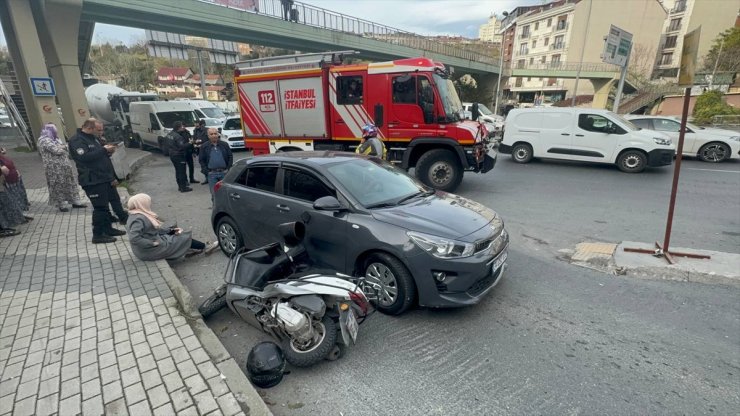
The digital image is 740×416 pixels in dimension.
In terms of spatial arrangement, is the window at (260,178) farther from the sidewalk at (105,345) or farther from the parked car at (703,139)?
the parked car at (703,139)

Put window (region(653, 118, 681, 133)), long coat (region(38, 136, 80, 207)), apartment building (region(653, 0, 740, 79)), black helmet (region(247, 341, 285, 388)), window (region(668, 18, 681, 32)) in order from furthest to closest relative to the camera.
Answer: window (region(668, 18, 681, 32))
apartment building (region(653, 0, 740, 79))
window (region(653, 118, 681, 133))
long coat (region(38, 136, 80, 207))
black helmet (region(247, 341, 285, 388))

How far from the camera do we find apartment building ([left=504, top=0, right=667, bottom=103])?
53250 millimetres

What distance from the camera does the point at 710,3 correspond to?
51.6m

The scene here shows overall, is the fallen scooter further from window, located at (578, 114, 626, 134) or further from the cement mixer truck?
the cement mixer truck

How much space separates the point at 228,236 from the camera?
5023 mm

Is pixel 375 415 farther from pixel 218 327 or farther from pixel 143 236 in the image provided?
pixel 143 236

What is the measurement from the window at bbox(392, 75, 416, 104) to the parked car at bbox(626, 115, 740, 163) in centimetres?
863

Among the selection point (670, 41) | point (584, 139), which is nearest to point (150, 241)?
point (584, 139)

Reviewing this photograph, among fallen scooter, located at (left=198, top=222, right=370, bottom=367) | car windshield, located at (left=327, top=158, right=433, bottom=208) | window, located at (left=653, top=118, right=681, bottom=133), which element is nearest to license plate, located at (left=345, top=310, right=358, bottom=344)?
fallen scooter, located at (left=198, top=222, right=370, bottom=367)

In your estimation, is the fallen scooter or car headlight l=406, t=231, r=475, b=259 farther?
car headlight l=406, t=231, r=475, b=259

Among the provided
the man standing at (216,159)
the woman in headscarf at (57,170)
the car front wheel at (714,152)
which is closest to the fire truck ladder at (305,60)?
the man standing at (216,159)

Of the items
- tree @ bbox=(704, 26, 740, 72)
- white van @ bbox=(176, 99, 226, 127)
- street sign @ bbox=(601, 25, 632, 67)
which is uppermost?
tree @ bbox=(704, 26, 740, 72)

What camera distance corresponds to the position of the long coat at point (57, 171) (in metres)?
6.64

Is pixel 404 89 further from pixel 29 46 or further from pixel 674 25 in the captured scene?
pixel 674 25
